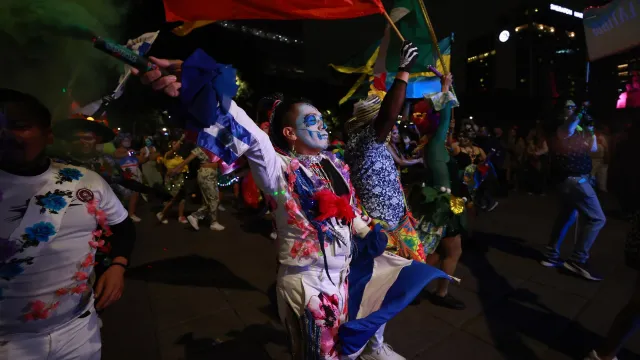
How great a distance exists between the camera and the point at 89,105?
1.69 m

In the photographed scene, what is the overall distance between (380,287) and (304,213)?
2.70ft

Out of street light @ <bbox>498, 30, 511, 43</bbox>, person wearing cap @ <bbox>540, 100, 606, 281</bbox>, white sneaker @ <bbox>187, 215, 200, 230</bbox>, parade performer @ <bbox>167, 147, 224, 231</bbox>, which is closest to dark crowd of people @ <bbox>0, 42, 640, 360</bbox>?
person wearing cap @ <bbox>540, 100, 606, 281</bbox>

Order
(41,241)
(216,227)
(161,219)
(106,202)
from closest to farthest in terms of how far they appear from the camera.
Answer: (41,241) < (106,202) < (216,227) < (161,219)

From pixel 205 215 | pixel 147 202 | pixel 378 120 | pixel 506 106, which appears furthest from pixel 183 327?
pixel 506 106

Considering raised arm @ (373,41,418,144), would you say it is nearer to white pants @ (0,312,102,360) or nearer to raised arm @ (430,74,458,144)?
raised arm @ (430,74,458,144)

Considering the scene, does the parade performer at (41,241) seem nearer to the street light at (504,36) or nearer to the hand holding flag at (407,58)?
the hand holding flag at (407,58)

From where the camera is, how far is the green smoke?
1274mm

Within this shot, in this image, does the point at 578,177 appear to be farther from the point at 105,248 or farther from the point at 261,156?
the point at 105,248

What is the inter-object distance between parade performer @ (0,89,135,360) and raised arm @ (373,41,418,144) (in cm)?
169

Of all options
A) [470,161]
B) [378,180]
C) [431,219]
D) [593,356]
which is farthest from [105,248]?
[470,161]

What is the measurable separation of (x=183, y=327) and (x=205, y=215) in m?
3.95

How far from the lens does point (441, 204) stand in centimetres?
322

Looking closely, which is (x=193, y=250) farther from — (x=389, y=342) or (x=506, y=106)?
(x=506, y=106)

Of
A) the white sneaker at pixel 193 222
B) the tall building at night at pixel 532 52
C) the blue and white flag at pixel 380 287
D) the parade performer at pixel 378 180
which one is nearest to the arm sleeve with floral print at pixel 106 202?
the blue and white flag at pixel 380 287
